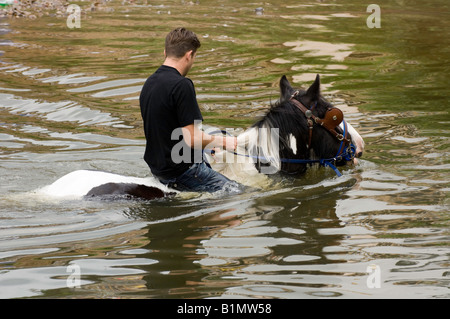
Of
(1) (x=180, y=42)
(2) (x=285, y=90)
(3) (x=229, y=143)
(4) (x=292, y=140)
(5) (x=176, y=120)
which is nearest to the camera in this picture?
(1) (x=180, y=42)

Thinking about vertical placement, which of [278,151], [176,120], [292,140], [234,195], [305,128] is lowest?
[234,195]

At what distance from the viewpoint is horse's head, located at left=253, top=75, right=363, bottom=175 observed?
24.2 feet

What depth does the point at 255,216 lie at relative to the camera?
7.23 m

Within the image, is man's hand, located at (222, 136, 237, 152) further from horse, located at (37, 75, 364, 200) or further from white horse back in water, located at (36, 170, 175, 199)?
white horse back in water, located at (36, 170, 175, 199)

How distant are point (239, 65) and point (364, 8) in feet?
31.6

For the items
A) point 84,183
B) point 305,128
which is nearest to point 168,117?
point 84,183

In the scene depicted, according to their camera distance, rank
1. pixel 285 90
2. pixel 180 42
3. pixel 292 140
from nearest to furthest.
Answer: pixel 180 42 → pixel 292 140 → pixel 285 90

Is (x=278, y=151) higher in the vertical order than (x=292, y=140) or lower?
lower

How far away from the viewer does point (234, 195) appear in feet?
25.2

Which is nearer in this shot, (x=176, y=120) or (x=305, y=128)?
(x=176, y=120)

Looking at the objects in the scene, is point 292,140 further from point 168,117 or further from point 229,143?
point 168,117

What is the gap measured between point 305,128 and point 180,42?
1.73m

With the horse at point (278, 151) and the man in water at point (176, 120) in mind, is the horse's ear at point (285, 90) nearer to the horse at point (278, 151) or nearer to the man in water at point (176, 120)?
the horse at point (278, 151)

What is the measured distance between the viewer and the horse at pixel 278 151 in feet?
23.1
